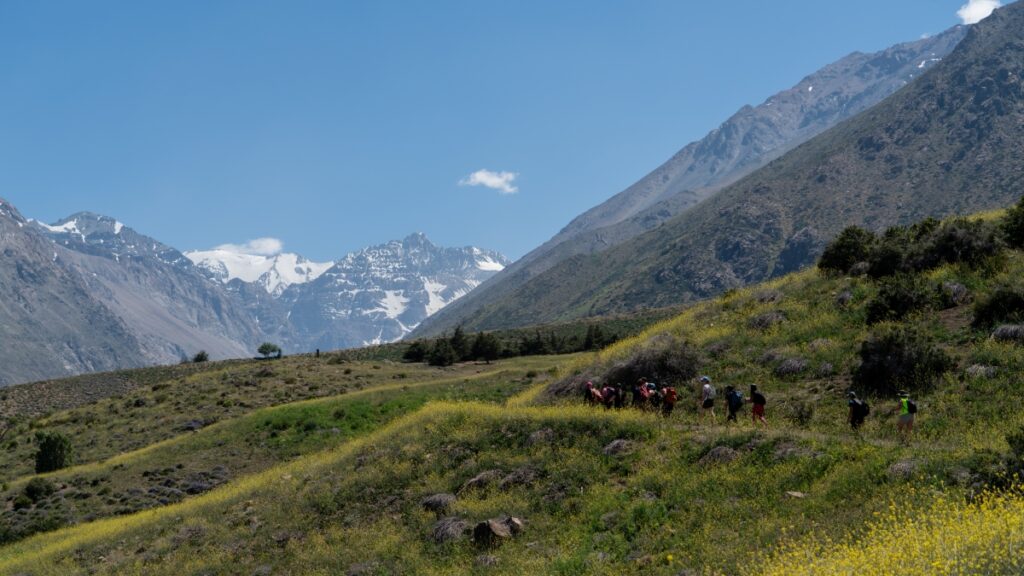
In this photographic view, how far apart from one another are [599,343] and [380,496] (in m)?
52.5

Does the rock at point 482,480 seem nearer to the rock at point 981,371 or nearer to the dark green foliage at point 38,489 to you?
the rock at point 981,371

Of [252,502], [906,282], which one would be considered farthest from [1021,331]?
[252,502]

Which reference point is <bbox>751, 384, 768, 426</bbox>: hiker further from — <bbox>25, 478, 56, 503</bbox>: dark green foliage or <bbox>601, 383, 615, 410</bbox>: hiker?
<bbox>25, 478, 56, 503</bbox>: dark green foliage

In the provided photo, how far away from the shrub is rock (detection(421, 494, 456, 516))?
35.2ft

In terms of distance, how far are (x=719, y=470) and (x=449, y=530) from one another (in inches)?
327

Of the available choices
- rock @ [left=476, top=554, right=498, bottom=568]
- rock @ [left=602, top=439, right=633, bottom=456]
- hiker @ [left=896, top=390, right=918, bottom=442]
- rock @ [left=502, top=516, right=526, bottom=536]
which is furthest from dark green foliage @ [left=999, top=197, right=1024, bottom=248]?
rock @ [left=476, top=554, right=498, bottom=568]

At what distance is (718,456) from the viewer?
2062cm

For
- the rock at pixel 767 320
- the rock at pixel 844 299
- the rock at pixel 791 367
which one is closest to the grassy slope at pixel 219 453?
the rock at pixel 767 320

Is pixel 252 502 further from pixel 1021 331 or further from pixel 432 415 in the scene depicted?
pixel 1021 331

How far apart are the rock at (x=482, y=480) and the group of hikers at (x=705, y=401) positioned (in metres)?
6.06

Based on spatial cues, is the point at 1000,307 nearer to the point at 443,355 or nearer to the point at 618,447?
the point at 618,447

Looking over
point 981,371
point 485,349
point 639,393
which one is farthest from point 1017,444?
point 485,349

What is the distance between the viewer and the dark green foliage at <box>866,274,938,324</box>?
27219 mm

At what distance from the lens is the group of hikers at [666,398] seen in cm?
2392
